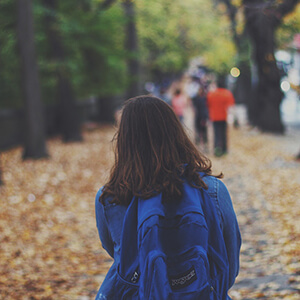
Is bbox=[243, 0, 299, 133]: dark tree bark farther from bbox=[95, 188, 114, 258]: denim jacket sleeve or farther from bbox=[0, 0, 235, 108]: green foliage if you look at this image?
bbox=[95, 188, 114, 258]: denim jacket sleeve

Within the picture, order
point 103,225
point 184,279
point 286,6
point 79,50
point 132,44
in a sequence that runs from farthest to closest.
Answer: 1. point 132,44
2. point 79,50
3. point 286,6
4. point 103,225
5. point 184,279

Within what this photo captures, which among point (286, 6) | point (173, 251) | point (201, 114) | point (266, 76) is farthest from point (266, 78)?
point (173, 251)

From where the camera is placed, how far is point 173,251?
6.00ft

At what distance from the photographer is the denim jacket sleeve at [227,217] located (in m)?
2.04

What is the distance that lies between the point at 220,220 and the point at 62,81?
54.2ft

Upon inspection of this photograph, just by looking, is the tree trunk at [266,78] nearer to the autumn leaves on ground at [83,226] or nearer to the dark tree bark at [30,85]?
the autumn leaves on ground at [83,226]

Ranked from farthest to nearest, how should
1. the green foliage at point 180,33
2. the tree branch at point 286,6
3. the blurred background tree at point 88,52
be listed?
the green foliage at point 180,33 → the blurred background tree at point 88,52 → the tree branch at point 286,6

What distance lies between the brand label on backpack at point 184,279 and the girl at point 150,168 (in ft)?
1.03

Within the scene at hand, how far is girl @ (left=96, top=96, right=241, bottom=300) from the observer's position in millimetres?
1984

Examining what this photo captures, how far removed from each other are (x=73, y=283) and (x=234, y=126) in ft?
64.3

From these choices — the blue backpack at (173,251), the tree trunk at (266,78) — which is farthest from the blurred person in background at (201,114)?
the blue backpack at (173,251)

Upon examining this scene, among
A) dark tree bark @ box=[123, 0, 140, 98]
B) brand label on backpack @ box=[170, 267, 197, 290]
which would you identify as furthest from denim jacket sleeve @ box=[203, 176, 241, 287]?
dark tree bark @ box=[123, 0, 140, 98]

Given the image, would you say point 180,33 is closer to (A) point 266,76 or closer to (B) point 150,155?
(A) point 266,76

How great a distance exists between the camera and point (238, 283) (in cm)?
504
